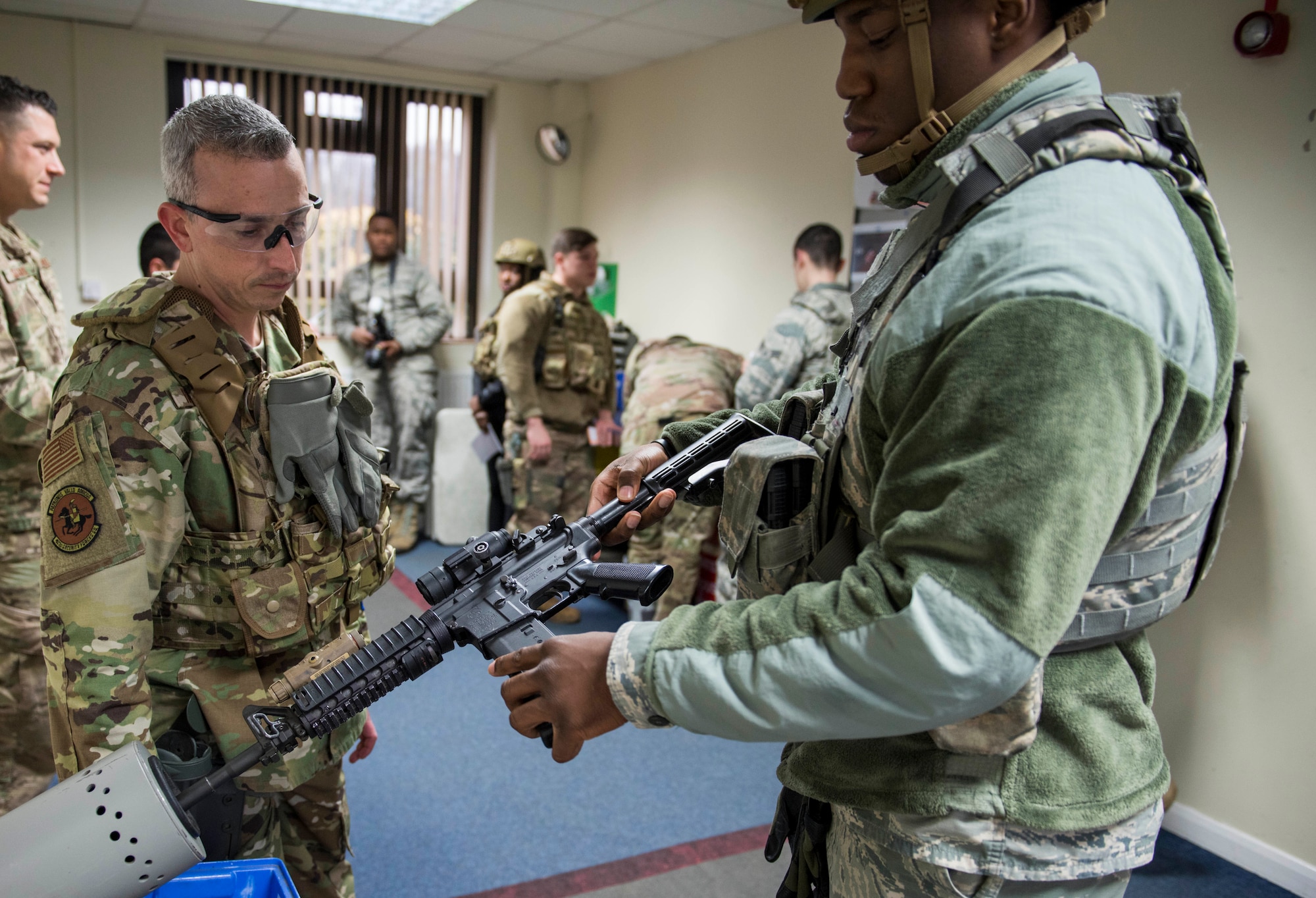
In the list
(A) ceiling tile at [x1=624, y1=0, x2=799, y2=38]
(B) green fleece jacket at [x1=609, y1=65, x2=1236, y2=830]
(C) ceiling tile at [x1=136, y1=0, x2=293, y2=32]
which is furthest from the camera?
(C) ceiling tile at [x1=136, y1=0, x2=293, y2=32]

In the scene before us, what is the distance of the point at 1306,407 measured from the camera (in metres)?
2.29

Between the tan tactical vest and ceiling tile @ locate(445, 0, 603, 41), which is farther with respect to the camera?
ceiling tile @ locate(445, 0, 603, 41)

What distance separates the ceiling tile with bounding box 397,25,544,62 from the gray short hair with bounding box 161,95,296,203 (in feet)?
13.4

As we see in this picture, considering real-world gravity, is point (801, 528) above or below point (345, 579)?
above

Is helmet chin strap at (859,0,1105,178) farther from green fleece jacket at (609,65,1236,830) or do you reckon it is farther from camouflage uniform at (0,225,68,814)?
camouflage uniform at (0,225,68,814)

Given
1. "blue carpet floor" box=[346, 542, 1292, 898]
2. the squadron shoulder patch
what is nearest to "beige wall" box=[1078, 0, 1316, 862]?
"blue carpet floor" box=[346, 542, 1292, 898]

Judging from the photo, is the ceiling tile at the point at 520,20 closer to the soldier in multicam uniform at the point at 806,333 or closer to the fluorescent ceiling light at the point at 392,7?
the fluorescent ceiling light at the point at 392,7

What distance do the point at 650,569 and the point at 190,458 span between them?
69cm

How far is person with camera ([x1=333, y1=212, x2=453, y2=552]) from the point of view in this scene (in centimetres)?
539

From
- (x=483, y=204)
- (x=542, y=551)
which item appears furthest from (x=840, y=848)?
(x=483, y=204)

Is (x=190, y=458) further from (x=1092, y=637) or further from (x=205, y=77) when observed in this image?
(x=205, y=77)

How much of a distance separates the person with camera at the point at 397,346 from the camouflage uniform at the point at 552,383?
1140mm

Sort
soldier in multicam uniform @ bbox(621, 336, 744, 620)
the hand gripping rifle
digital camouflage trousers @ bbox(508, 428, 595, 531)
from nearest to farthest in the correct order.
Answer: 1. the hand gripping rifle
2. soldier in multicam uniform @ bbox(621, 336, 744, 620)
3. digital camouflage trousers @ bbox(508, 428, 595, 531)

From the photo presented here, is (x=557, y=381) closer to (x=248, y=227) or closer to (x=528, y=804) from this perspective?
(x=528, y=804)
